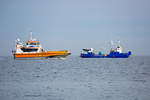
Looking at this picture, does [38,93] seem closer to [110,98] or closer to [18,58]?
[110,98]

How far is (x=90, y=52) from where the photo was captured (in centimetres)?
11512

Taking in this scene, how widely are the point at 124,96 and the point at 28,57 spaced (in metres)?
72.9

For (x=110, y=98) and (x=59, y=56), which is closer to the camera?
(x=110, y=98)

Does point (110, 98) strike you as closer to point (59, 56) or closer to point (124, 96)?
point (124, 96)

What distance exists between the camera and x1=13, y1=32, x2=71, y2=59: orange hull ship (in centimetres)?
8681

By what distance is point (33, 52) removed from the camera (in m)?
87.8

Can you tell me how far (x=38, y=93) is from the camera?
18.9 m

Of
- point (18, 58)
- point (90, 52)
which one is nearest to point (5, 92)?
point (18, 58)

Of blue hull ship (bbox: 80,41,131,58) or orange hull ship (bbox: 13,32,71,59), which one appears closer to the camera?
orange hull ship (bbox: 13,32,71,59)

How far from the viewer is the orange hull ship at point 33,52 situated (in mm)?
86812

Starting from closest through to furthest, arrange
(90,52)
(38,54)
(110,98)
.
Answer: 1. (110,98)
2. (38,54)
3. (90,52)

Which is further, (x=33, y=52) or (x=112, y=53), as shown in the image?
(x=112, y=53)

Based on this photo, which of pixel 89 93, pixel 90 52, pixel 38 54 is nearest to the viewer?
pixel 89 93

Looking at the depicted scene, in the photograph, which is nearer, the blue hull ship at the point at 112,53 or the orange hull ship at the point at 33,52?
the orange hull ship at the point at 33,52
